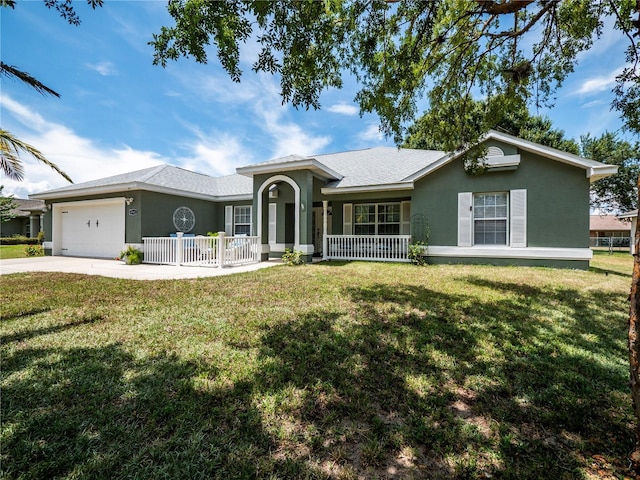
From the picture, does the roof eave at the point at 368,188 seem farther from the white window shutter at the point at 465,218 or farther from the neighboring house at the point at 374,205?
the white window shutter at the point at 465,218

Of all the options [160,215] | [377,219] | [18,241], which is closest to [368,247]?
[377,219]

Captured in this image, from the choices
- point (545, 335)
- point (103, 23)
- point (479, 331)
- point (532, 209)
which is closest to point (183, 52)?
point (103, 23)

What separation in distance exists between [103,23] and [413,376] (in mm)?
7424

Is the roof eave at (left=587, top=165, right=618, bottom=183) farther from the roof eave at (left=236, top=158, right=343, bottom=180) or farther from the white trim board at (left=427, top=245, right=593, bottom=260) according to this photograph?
the roof eave at (left=236, top=158, right=343, bottom=180)

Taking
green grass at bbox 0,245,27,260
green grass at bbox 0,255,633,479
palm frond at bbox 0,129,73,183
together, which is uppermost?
palm frond at bbox 0,129,73,183

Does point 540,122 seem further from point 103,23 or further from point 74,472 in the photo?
point 74,472

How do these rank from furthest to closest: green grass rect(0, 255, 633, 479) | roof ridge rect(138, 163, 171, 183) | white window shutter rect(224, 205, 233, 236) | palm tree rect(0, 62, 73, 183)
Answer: white window shutter rect(224, 205, 233, 236) → roof ridge rect(138, 163, 171, 183) → palm tree rect(0, 62, 73, 183) → green grass rect(0, 255, 633, 479)

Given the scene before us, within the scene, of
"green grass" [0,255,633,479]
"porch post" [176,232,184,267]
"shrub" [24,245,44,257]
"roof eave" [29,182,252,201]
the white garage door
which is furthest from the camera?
"shrub" [24,245,44,257]

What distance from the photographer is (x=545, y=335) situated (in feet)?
12.9

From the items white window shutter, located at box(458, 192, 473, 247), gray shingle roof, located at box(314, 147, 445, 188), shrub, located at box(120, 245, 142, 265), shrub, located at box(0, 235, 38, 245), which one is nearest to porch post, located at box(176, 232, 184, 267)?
shrub, located at box(120, 245, 142, 265)

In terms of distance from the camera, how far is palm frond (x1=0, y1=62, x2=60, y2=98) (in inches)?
209

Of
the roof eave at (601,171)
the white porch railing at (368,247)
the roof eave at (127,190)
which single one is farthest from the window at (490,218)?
the roof eave at (127,190)

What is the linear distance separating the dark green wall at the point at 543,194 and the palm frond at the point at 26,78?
37.7 ft

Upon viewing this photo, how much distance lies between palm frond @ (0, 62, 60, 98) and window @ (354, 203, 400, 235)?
1052 cm
